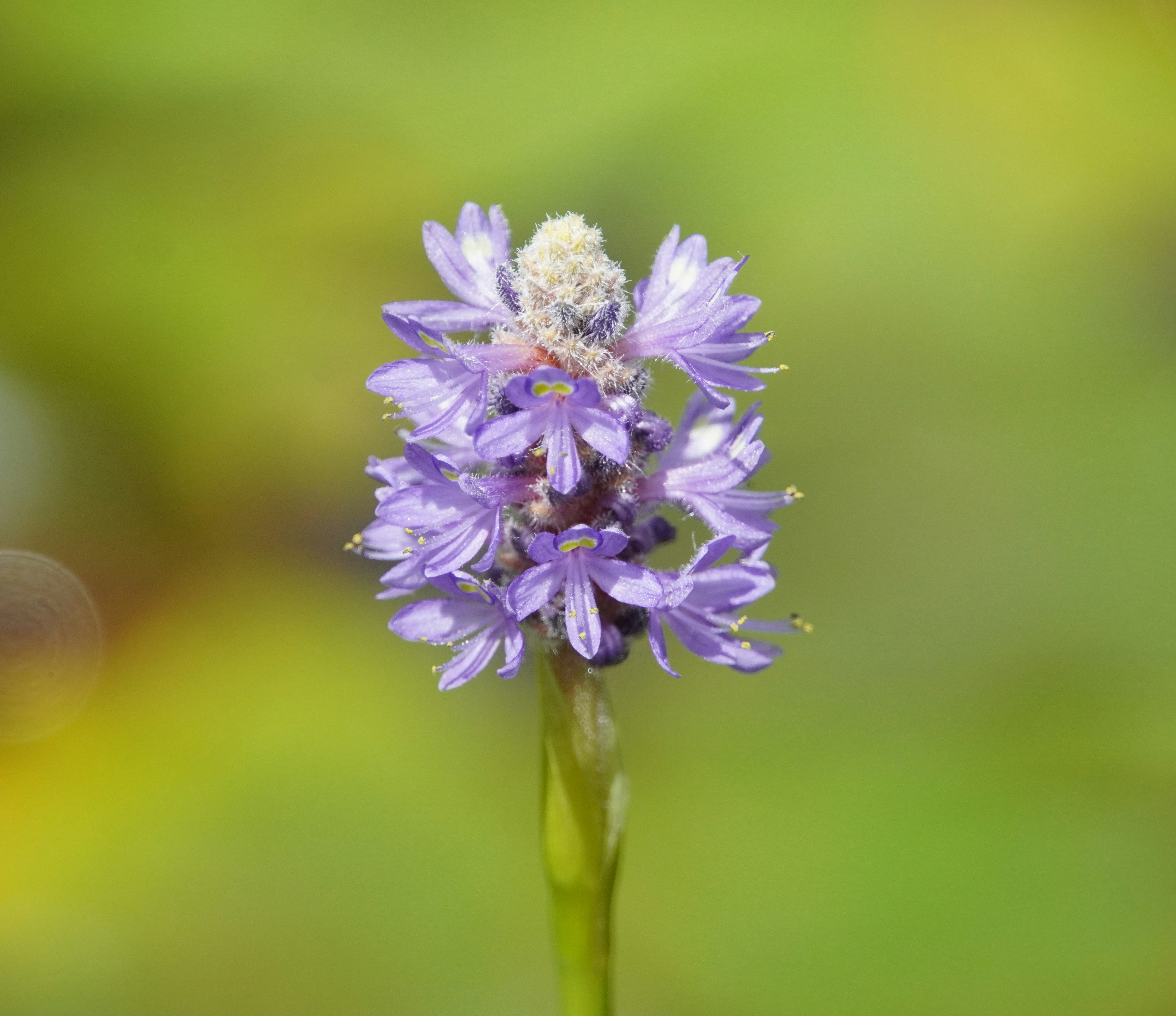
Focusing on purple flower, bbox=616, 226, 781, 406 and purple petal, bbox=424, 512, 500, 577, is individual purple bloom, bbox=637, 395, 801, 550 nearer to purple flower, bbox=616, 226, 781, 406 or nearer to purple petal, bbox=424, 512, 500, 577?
purple flower, bbox=616, 226, 781, 406

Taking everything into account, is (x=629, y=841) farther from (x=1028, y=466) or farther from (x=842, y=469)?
(x=1028, y=466)

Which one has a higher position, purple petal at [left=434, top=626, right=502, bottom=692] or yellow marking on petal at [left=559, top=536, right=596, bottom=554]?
yellow marking on petal at [left=559, top=536, right=596, bottom=554]

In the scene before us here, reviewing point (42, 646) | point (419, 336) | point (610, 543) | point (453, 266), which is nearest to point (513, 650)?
point (610, 543)

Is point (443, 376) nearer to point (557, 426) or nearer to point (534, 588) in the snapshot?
point (557, 426)

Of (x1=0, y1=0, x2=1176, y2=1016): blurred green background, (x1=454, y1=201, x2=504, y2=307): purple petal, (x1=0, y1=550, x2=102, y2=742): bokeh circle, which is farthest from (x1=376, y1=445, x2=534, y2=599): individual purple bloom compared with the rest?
(x1=0, y1=550, x2=102, y2=742): bokeh circle

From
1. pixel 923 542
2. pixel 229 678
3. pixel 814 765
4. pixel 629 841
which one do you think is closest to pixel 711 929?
pixel 629 841

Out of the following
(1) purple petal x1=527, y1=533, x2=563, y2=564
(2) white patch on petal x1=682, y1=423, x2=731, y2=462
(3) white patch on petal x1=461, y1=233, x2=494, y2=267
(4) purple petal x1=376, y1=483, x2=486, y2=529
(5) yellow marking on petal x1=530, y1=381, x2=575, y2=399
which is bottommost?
(1) purple petal x1=527, y1=533, x2=563, y2=564

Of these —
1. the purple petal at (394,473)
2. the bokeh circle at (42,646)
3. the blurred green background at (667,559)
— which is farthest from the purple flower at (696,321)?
the bokeh circle at (42,646)
